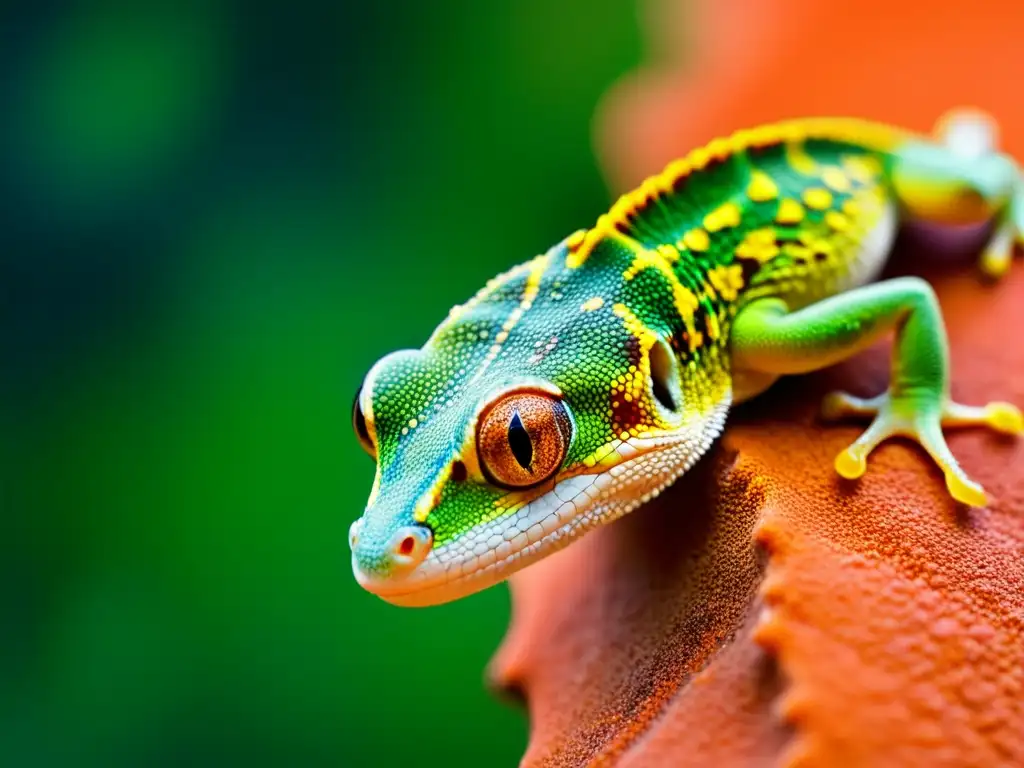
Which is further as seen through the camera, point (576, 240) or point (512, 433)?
point (576, 240)

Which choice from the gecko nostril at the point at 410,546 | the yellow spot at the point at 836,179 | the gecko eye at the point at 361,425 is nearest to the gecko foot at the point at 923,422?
the yellow spot at the point at 836,179

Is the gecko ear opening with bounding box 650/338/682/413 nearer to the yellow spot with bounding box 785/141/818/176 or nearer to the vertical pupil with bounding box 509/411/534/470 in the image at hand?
the vertical pupil with bounding box 509/411/534/470

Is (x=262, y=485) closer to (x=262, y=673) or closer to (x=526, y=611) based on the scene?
(x=262, y=673)

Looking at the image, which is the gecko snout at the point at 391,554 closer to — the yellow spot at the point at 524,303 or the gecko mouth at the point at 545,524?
the gecko mouth at the point at 545,524

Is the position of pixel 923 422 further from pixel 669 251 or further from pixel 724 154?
pixel 724 154

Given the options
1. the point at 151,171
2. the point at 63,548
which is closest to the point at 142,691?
the point at 63,548

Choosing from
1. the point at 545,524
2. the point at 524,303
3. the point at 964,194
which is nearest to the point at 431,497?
the point at 545,524
